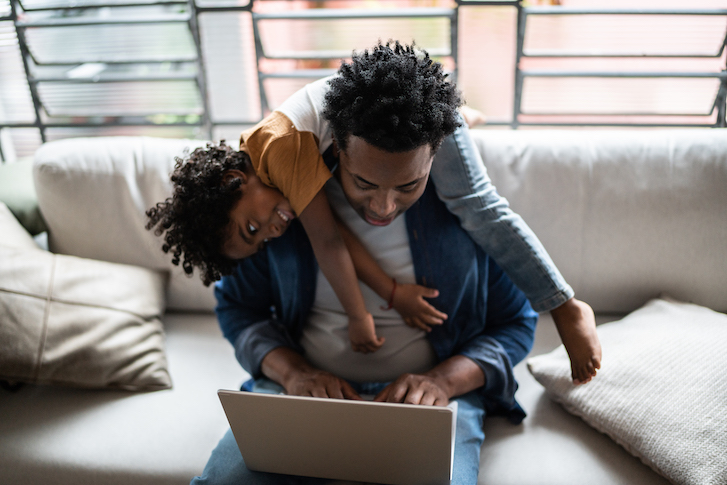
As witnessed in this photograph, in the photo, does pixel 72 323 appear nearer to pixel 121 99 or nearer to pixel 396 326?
pixel 396 326

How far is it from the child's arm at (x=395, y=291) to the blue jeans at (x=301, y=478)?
0.69ft

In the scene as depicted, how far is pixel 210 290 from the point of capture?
5.52 ft

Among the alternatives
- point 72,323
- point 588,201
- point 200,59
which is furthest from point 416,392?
point 200,59

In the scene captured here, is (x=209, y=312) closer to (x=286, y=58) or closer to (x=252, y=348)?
(x=252, y=348)

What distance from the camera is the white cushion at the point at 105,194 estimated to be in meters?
1.59

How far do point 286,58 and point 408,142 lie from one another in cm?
124

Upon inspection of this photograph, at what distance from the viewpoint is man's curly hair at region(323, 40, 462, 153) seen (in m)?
0.90

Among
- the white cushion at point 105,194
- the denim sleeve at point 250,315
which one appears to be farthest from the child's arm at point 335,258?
the white cushion at point 105,194

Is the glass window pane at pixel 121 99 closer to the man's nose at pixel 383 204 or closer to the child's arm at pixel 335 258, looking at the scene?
the child's arm at pixel 335 258

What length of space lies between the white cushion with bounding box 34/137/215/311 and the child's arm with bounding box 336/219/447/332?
2.26 feet

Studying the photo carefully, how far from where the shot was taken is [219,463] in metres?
1.11

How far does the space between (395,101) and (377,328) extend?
600 mm

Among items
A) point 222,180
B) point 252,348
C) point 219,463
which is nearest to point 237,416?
point 219,463

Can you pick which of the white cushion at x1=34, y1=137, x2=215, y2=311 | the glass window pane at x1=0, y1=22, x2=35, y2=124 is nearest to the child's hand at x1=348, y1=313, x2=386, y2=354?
the white cushion at x1=34, y1=137, x2=215, y2=311
